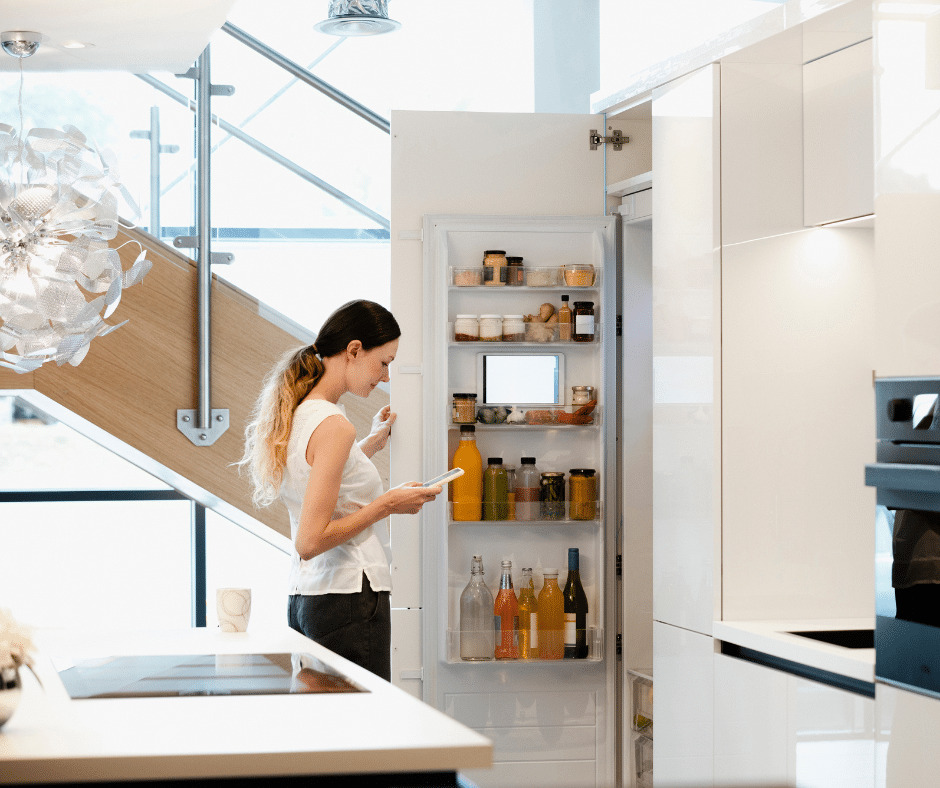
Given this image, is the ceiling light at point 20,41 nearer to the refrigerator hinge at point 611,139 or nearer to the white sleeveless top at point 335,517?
the white sleeveless top at point 335,517

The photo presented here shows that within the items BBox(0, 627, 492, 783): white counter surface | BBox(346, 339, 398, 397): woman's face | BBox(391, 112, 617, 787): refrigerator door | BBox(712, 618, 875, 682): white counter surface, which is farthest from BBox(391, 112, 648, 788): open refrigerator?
BBox(0, 627, 492, 783): white counter surface

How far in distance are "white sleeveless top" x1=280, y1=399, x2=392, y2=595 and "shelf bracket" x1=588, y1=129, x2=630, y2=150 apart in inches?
58.8

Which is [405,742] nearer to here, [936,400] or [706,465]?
[936,400]

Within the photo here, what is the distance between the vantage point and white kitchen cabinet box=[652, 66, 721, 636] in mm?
2959

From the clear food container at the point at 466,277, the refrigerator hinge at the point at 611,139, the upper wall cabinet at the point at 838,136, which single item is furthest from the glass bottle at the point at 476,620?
the upper wall cabinet at the point at 838,136

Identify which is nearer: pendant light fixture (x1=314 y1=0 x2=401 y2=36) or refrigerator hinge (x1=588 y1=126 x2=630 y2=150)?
refrigerator hinge (x1=588 y1=126 x2=630 y2=150)

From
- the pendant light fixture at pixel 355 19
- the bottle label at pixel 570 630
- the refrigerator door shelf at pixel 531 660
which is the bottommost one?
the refrigerator door shelf at pixel 531 660

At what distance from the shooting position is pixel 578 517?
3.74 meters

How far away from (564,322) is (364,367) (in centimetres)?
94

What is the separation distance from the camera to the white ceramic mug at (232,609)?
8.70 ft

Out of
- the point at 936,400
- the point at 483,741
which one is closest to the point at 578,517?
the point at 936,400

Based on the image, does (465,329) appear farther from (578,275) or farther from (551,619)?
(551,619)

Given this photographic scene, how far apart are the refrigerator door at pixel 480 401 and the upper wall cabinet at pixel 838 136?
0.95 m

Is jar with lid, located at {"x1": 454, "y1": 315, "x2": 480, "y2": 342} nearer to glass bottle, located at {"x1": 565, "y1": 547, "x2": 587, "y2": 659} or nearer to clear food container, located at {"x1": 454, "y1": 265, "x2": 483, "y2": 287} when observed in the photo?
clear food container, located at {"x1": 454, "y1": 265, "x2": 483, "y2": 287}
